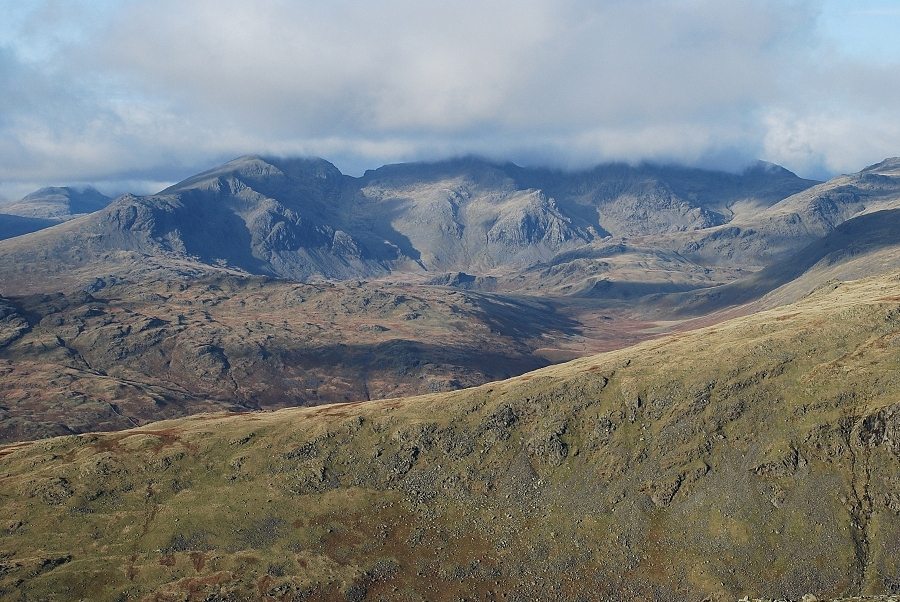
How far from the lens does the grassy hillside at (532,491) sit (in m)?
119

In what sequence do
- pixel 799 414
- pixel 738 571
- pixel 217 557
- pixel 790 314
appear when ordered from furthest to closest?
1. pixel 790 314
2. pixel 799 414
3. pixel 217 557
4. pixel 738 571

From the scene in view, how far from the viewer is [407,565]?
124 m

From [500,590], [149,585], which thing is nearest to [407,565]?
[500,590]

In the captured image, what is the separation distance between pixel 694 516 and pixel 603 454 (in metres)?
21.3

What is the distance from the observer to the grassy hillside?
118812 millimetres

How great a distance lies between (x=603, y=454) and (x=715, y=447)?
2123cm

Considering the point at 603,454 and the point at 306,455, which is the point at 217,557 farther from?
the point at 603,454

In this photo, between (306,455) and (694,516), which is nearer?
(694,516)

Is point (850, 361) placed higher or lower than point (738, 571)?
higher

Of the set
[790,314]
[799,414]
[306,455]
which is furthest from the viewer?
[790,314]

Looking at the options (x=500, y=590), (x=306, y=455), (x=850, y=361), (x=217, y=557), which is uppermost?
(x=850, y=361)

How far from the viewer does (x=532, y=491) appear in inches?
5458

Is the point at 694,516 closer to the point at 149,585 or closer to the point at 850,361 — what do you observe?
the point at 850,361

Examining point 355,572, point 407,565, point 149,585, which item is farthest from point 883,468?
point 149,585
